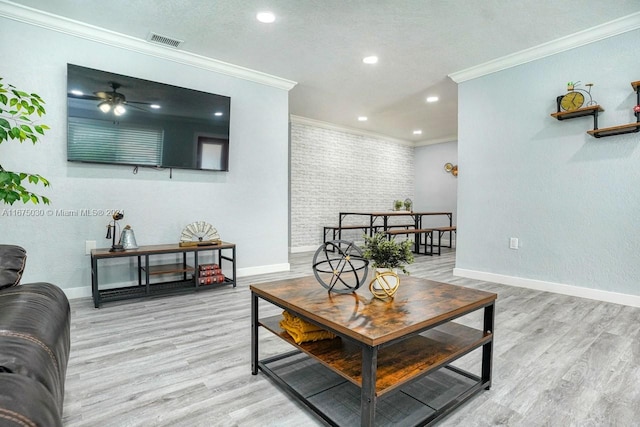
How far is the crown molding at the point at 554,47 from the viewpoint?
305cm

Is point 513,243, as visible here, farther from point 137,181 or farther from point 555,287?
point 137,181

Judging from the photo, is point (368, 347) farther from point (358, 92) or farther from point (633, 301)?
point (358, 92)

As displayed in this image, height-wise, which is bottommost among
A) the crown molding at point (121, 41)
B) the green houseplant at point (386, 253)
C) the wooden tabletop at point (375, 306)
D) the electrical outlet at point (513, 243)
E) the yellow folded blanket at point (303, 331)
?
the yellow folded blanket at point (303, 331)

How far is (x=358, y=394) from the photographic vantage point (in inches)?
63.6

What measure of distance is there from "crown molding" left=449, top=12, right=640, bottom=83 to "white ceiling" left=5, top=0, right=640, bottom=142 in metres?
0.09

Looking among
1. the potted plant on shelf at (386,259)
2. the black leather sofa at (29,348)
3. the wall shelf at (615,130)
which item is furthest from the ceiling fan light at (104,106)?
the wall shelf at (615,130)

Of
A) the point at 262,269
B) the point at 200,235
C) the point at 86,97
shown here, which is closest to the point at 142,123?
the point at 86,97

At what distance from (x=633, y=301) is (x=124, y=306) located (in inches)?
174

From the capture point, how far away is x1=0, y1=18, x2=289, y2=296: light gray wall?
297 centimetres

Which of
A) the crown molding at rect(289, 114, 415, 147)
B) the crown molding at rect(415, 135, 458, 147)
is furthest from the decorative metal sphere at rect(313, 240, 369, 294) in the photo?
the crown molding at rect(415, 135, 458, 147)

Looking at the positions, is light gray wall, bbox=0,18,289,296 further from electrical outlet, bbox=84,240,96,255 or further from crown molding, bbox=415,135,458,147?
crown molding, bbox=415,135,458,147

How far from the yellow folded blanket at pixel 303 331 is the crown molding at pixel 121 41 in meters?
3.22

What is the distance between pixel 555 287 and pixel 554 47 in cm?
240

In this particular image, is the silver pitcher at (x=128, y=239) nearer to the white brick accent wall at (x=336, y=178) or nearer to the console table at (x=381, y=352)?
the console table at (x=381, y=352)
